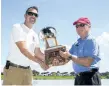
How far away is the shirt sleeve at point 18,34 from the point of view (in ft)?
18.0

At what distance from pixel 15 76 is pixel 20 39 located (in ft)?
2.21

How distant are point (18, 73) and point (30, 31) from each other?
0.83 metres

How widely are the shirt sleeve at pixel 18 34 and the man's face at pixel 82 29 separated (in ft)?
3.60

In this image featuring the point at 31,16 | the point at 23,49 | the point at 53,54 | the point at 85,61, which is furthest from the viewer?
the point at 31,16

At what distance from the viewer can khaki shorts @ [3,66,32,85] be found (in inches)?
213

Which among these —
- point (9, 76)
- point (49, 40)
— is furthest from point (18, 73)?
point (49, 40)

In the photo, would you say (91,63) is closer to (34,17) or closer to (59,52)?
(59,52)

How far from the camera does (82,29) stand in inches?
195

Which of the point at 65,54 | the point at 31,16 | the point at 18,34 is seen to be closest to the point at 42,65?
the point at 18,34

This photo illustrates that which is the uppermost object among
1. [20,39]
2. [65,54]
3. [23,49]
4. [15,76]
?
[20,39]

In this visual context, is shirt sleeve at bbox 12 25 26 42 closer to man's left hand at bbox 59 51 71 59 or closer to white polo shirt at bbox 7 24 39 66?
white polo shirt at bbox 7 24 39 66

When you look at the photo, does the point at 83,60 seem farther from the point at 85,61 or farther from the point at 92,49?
the point at 92,49

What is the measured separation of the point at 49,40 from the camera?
536 cm

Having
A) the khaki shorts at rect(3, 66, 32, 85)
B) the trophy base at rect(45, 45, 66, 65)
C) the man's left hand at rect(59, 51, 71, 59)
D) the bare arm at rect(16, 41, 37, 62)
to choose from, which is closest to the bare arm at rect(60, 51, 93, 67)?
the man's left hand at rect(59, 51, 71, 59)
